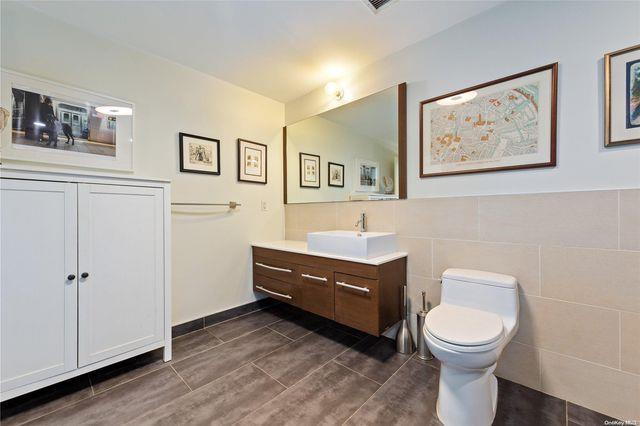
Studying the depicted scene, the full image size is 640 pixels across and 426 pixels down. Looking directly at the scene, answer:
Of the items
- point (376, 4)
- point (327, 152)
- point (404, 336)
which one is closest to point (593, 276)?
point (404, 336)

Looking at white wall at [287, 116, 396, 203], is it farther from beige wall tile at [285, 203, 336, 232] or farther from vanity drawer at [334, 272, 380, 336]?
vanity drawer at [334, 272, 380, 336]

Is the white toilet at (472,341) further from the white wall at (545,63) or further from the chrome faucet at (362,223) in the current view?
the chrome faucet at (362,223)

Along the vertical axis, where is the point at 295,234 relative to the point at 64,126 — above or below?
below

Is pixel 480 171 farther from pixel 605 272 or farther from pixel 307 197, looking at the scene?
pixel 307 197

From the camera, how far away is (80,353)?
4.78 feet

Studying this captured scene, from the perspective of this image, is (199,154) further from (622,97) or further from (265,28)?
(622,97)

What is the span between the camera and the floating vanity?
5.68 feet

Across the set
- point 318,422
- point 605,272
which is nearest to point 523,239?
point 605,272

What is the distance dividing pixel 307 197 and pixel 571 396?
234 centimetres

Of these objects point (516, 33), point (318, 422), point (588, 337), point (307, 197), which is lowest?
point (318, 422)

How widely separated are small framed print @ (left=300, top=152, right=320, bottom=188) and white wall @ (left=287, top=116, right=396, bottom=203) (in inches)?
1.7

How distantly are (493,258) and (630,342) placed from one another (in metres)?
0.65

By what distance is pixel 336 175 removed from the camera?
99.8 inches

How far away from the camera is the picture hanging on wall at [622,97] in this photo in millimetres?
1251
